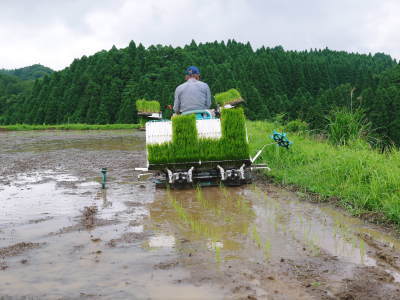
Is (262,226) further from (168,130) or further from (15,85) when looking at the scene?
(15,85)

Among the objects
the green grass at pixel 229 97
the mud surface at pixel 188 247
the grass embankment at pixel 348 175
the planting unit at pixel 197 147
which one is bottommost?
the mud surface at pixel 188 247

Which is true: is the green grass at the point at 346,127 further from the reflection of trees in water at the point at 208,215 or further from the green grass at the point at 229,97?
the reflection of trees in water at the point at 208,215

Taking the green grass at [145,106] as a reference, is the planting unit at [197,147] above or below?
below

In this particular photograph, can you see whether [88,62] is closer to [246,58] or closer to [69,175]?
[246,58]

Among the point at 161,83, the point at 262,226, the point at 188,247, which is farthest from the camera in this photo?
the point at 161,83

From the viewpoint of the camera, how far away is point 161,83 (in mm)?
92750

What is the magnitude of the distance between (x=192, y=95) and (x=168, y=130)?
3.68ft

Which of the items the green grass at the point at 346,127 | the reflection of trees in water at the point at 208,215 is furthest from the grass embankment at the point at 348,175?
the reflection of trees in water at the point at 208,215

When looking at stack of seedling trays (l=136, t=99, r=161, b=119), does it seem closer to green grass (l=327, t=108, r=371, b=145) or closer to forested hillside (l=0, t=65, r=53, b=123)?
green grass (l=327, t=108, r=371, b=145)

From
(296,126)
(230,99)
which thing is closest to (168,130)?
(230,99)

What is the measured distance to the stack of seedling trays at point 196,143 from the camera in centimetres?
718

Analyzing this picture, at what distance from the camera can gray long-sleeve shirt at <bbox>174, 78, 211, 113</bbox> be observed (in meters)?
8.12

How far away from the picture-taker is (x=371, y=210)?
5.43 m

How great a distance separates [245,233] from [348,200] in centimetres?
204
